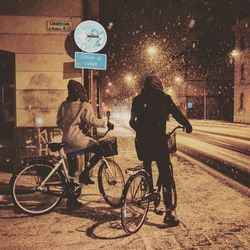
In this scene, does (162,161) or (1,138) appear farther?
(1,138)

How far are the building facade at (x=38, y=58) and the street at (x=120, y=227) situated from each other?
2.39m

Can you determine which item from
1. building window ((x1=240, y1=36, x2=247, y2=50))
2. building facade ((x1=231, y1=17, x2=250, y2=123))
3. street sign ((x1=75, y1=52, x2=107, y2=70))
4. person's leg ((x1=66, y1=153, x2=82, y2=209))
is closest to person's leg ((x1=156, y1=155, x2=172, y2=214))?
person's leg ((x1=66, y1=153, x2=82, y2=209))

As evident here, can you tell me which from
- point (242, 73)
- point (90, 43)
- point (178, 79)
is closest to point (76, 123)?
point (90, 43)

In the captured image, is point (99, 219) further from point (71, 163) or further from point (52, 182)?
point (71, 163)

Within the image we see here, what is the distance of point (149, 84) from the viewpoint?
5070mm

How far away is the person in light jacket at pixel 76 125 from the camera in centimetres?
585

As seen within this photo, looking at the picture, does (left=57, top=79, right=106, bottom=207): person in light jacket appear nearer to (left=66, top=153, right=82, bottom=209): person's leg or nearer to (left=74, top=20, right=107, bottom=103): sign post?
(left=66, top=153, right=82, bottom=209): person's leg

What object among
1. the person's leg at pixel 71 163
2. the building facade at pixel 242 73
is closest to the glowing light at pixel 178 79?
the building facade at pixel 242 73

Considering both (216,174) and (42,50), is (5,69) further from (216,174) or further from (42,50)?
(216,174)

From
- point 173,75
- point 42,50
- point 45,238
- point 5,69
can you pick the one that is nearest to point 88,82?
point 42,50

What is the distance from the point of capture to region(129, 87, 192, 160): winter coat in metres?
5.01

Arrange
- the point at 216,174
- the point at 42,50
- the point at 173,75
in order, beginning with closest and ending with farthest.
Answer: the point at 42,50
the point at 216,174
the point at 173,75

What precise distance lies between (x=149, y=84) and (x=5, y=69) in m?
6.70

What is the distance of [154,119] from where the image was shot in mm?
5043
